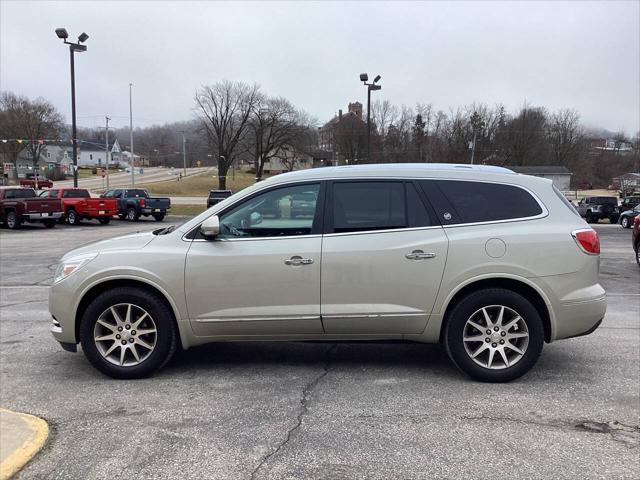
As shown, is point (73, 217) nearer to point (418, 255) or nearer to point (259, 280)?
point (259, 280)

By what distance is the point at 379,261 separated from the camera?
4.32 m

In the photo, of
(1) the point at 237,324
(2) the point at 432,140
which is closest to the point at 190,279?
(1) the point at 237,324

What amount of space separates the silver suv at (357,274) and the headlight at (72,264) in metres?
0.01

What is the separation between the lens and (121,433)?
3594 millimetres

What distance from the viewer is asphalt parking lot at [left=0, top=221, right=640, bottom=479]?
3.16 m

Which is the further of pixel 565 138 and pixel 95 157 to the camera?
pixel 95 157

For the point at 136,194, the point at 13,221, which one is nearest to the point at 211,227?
the point at 13,221

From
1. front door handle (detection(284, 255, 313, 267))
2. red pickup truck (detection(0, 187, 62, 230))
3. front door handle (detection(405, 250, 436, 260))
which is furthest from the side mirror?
red pickup truck (detection(0, 187, 62, 230))

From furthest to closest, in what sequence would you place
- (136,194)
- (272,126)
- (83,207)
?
(272,126) < (136,194) < (83,207)

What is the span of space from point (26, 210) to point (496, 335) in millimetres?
23619

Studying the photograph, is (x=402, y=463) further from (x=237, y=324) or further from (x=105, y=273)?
(x=105, y=273)

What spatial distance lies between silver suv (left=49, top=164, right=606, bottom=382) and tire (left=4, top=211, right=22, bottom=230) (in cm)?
2181

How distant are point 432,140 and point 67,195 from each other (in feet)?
195

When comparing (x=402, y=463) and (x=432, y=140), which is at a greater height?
(x=432, y=140)
